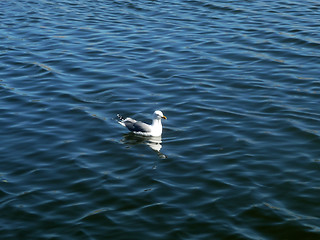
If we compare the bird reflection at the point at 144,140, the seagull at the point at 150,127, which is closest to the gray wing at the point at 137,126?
the seagull at the point at 150,127

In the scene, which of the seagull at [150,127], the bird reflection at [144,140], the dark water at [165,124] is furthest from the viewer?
the seagull at [150,127]

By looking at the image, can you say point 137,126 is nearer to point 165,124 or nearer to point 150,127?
point 150,127

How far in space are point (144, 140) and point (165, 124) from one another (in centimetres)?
120

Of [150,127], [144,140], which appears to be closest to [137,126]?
[150,127]

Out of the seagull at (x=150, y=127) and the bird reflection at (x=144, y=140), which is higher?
the seagull at (x=150, y=127)

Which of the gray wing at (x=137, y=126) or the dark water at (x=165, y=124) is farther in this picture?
the gray wing at (x=137, y=126)

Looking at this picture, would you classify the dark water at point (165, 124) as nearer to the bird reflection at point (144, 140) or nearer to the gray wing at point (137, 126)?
the bird reflection at point (144, 140)

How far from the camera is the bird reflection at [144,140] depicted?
50.5ft

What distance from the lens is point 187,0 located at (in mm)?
30516

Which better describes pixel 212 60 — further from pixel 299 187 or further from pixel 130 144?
pixel 299 187

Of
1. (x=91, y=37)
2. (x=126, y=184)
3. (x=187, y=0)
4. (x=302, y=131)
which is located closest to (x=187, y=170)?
(x=126, y=184)

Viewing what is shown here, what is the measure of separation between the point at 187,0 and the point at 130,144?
54.7ft

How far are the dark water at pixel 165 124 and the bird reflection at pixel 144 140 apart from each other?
6 cm

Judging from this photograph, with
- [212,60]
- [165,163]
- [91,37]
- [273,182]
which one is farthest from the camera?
[91,37]
